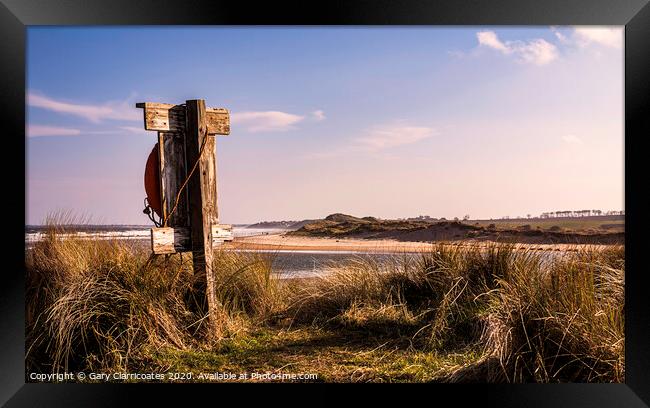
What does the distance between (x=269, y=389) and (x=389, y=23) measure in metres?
2.67

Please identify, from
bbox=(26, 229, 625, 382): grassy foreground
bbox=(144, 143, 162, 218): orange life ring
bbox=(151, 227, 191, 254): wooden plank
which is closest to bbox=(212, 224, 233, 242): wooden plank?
bbox=(151, 227, 191, 254): wooden plank

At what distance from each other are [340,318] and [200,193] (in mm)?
1802

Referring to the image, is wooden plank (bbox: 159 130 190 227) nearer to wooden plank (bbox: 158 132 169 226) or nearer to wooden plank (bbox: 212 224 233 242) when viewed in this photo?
wooden plank (bbox: 158 132 169 226)

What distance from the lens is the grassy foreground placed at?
3.66 metres

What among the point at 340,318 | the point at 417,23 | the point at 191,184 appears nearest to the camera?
the point at 417,23

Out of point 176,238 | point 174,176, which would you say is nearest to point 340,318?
point 176,238

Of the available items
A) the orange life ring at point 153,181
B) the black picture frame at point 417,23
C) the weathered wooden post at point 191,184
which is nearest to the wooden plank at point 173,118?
the weathered wooden post at point 191,184

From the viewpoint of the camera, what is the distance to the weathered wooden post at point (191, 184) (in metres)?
4.29

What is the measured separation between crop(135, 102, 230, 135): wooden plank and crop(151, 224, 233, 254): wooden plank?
2.67 feet

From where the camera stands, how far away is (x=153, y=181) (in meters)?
4.37

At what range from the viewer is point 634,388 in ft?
11.3

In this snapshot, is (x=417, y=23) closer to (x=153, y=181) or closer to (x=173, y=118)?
(x=173, y=118)

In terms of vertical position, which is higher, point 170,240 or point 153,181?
point 153,181

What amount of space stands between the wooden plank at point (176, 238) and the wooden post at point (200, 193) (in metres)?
0.05
